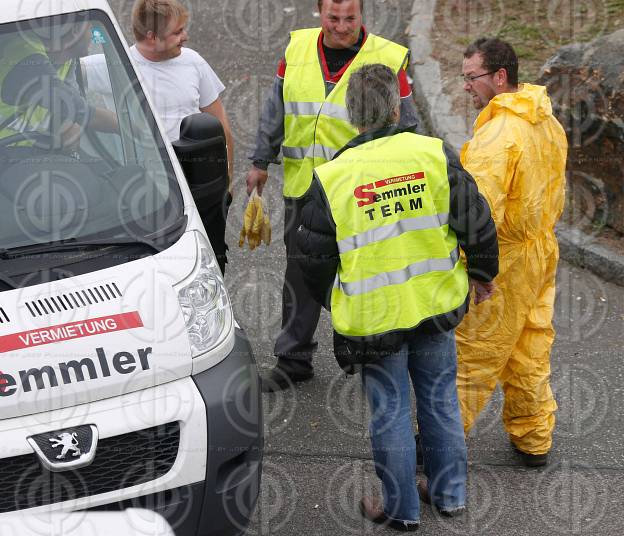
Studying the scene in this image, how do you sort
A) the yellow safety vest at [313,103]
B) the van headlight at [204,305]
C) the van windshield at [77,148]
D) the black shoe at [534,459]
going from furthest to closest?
the yellow safety vest at [313,103], the black shoe at [534,459], the van windshield at [77,148], the van headlight at [204,305]

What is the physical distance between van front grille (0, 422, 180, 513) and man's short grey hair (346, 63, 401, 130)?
4.68ft

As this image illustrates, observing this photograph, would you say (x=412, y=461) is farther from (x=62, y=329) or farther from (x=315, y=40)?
(x=315, y=40)

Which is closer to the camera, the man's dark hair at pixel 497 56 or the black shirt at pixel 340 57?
the man's dark hair at pixel 497 56

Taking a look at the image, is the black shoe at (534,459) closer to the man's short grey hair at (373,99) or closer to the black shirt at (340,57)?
the man's short grey hair at (373,99)

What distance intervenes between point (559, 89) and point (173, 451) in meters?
4.51

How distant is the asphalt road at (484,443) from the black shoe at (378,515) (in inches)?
1.7

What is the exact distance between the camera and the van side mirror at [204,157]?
15.5 feet

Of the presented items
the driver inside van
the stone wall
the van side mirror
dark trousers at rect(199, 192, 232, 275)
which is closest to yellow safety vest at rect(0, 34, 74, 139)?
the driver inside van

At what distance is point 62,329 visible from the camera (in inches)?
154

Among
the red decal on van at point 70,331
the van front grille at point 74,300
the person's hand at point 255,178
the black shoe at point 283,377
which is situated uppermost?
the van front grille at point 74,300

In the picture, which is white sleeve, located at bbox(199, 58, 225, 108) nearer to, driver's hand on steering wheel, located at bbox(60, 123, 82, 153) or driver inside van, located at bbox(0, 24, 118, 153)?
driver inside van, located at bbox(0, 24, 118, 153)

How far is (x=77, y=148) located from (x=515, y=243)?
6.42 ft

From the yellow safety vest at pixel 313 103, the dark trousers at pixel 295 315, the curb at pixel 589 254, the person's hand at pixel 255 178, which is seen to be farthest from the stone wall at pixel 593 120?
the person's hand at pixel 255 178

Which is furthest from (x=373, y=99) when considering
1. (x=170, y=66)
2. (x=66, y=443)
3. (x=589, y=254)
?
(x=589, y=254)
